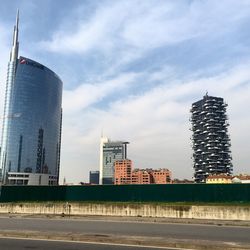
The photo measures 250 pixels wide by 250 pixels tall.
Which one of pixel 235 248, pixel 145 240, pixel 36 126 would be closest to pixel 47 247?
pixel 145 240

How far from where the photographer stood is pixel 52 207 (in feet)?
106

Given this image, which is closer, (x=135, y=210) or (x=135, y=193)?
(x=135, y=210)

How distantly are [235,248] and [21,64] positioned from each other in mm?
173974

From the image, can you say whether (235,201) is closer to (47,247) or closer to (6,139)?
(47,247)

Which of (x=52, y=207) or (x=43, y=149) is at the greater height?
(x=43, y=149)

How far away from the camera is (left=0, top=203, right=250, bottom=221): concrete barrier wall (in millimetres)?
26031

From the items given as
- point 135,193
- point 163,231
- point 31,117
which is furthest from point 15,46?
point 163,231

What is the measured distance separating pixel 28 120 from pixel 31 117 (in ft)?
6.53

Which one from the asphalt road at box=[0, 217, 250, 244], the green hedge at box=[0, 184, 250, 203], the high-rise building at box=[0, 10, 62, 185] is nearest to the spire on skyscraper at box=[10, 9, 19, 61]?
the high-rise building at box=[0, 10, 62, 185]

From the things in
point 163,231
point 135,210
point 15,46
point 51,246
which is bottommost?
point 51,246

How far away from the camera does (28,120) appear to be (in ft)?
573

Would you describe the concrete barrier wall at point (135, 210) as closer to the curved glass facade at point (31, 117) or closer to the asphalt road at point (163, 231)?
the asphalt road at point (163, 231)

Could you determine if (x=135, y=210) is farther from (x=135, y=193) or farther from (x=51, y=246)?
(x=51, y=246)

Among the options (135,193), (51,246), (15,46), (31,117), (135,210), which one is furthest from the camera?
(15,46)
